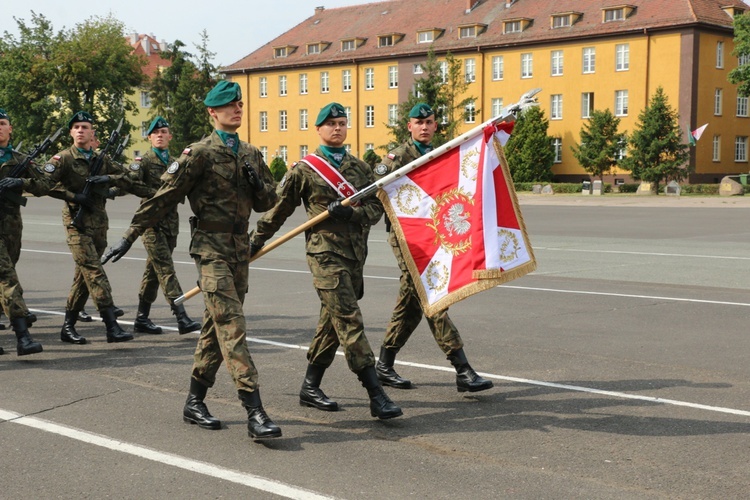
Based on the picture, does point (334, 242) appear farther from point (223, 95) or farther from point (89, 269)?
point (89, 269)

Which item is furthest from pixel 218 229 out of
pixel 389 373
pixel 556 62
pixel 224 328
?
pixel 556 62

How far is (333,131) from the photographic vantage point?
6.27 meters

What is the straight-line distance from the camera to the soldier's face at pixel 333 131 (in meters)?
6.27

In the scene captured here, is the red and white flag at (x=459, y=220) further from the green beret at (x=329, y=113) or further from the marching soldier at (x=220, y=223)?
the marching soldier at (x=220, y=223)

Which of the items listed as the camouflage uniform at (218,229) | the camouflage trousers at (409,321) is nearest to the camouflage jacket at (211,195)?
the camouflage uniform at (218,229)

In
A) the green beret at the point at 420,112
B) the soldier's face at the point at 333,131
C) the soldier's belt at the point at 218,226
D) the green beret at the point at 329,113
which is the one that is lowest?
the soldier's belt at the point at 218,226

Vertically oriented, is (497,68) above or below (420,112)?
above

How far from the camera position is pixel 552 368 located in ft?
25.8

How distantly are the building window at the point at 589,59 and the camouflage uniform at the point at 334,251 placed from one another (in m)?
60.6

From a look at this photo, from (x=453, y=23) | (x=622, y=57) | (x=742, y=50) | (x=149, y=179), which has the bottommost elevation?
(x=149, y=179)

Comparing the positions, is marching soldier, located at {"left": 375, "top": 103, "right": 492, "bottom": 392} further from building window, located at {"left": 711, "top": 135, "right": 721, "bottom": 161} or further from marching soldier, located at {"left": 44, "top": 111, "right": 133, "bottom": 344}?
building window, located at {"left": 711, "top": 135, "right": 721, "bottom": 161}

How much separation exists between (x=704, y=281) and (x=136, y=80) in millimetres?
75795

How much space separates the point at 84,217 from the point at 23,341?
1367 millimetres

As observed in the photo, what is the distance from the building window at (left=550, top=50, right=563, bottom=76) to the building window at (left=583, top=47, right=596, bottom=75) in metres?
1.78
